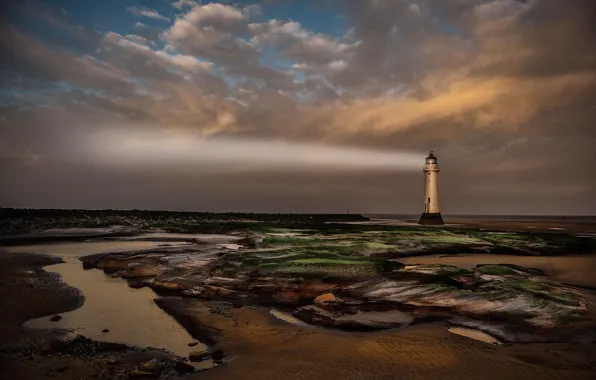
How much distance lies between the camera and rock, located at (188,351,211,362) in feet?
31.4

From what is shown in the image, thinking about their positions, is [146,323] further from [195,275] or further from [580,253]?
[580,253]

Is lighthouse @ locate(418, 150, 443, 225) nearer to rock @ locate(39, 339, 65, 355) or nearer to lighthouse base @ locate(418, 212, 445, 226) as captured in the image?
lighthouse base @ locate(418, 212, 445, 226)

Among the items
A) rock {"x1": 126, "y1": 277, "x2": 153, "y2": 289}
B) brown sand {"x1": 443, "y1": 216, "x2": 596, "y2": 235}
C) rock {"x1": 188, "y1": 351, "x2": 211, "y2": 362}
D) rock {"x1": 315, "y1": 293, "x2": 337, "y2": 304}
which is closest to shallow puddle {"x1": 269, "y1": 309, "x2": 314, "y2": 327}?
rock {"x1": 315, "y1": 293, "x2": 337, "y2": 304}

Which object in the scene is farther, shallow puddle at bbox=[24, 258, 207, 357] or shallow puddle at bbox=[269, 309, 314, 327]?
shallow puddle at bbox=[269, 309, 314, 327]

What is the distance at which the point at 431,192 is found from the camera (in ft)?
217

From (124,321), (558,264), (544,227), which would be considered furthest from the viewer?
(544,227)

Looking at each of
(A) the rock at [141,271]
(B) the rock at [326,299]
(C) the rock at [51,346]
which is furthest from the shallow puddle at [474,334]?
(A) the rock at [141,271]

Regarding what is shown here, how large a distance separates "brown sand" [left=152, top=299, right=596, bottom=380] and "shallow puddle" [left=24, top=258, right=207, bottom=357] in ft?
4.36

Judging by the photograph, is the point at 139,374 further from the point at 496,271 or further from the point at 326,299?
the point at 496,271

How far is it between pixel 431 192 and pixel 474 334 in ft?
188

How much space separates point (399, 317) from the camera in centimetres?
1295

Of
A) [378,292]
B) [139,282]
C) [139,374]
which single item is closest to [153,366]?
[139,374]

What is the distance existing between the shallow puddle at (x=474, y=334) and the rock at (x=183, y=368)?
24.1ft

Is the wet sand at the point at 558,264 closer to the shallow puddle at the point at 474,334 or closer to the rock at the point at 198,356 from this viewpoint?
the shallow puddle at the point at 474,334
